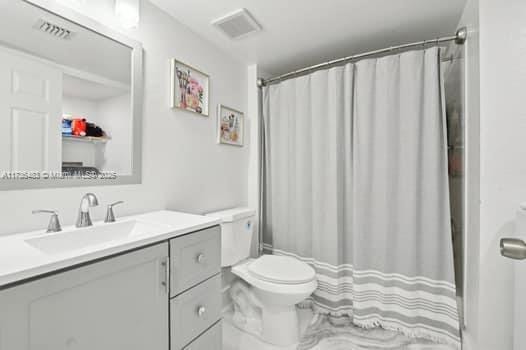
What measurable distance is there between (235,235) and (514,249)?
136 cm

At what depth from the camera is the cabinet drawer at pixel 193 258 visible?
91cm

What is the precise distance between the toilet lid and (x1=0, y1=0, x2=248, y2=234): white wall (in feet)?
1.81

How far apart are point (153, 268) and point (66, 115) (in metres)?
0.78

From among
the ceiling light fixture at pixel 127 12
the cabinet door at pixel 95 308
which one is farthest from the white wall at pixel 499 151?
the ceiling light fixture at pixel 127 12

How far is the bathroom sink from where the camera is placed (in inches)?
33.1

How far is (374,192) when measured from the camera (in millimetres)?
1615

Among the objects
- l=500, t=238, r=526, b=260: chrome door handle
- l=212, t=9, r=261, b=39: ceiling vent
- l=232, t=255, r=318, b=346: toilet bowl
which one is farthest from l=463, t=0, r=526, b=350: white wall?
l=212, t=9, r=261, b=39: ceiling vent

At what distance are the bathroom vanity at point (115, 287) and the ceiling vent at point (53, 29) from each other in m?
0.84

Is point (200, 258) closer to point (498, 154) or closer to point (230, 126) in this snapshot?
point (230, 126)

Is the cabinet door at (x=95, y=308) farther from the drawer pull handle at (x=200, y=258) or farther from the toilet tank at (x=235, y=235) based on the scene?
the toilet tank at (x=235, y=235)

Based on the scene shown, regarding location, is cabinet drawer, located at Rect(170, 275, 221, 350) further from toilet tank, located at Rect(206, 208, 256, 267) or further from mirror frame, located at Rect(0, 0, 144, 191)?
mirror frame, located at Rect(0, 0, 144, 191)

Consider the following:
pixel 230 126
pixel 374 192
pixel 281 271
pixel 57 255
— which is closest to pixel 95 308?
pixel 57 255

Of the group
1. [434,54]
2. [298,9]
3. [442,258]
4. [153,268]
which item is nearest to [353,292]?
[442,258]

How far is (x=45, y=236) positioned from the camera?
84 centimetres
